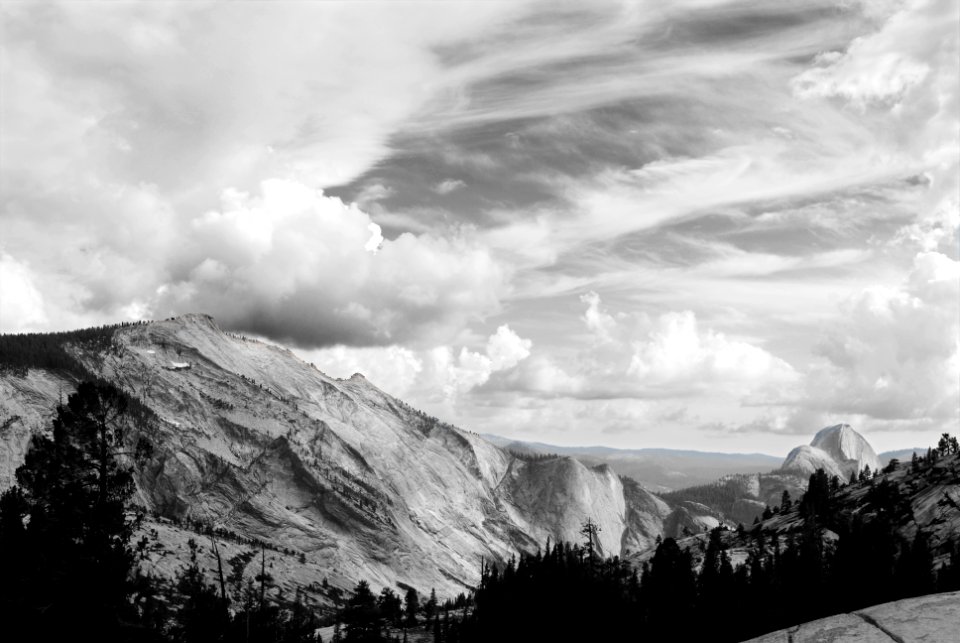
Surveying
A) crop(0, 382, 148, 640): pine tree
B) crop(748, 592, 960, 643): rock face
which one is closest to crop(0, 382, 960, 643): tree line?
crop(0, 382, 148, 640): pine tree

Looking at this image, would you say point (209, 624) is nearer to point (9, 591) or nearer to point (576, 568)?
point (9, 591)

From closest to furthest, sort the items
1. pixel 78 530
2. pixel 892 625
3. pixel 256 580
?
pixel 892 625, pixel 78 530, pixel 256 580

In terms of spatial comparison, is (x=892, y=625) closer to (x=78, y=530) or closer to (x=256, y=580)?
(x=78, y=530)

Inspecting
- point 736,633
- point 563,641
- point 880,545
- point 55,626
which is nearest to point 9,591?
point 55,626

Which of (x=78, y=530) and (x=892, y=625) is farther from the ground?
(x=78, y=530)

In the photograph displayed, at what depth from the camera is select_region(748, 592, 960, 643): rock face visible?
1805 cm

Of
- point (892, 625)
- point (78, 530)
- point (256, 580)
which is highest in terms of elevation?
point (78, 530)

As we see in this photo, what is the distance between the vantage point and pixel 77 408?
42.1 m

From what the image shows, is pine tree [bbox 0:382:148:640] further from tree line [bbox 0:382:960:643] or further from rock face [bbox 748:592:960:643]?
rock face [bbox 748:592:960:643]

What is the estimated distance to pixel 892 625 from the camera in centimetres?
1866

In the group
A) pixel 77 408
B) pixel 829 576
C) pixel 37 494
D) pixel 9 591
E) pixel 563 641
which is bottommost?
pixel 563 641

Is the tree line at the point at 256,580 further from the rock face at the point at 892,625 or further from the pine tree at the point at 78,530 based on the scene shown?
the rock face at the point at 892,625

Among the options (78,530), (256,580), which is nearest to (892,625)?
(78,530)

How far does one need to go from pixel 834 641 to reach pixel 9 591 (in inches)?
1792
